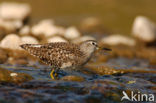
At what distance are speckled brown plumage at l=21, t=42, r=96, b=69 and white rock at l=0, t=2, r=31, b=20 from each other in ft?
27.8

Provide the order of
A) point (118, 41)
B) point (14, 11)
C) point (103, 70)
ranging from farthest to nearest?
point (14, 11), point (118, 41), point (103, 70)

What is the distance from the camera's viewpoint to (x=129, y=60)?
1464cm

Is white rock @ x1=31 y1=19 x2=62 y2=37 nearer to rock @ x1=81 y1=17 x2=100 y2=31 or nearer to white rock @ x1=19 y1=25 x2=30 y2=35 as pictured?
white rock @ x1=19 y1=25 x2=30 y2=35

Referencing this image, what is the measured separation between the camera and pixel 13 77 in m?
8.73

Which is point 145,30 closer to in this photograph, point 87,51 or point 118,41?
point 118,41

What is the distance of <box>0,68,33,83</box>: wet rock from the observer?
8570mm

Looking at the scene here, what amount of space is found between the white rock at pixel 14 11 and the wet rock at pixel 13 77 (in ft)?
31.0

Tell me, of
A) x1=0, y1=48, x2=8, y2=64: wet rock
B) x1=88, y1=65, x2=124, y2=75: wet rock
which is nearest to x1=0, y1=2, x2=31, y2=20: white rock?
x1=0, y1=48, x2=8, y2=64: wet rock

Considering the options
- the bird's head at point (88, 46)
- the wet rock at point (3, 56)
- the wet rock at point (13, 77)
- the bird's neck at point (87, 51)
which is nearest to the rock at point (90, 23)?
the wet rock at point (3, 56)

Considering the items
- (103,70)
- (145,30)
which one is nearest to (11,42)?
(103,70)

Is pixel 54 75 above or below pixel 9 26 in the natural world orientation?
below

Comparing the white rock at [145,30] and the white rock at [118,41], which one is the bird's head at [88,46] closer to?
the white rock at [118,41]

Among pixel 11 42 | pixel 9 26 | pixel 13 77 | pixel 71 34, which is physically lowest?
pixel 13 77

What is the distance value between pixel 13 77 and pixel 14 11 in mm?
10100
